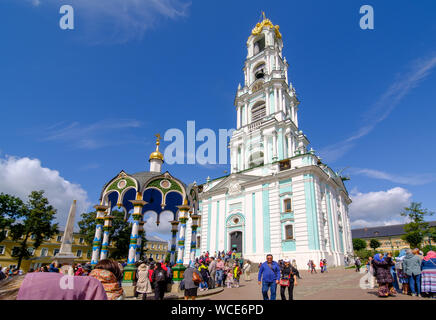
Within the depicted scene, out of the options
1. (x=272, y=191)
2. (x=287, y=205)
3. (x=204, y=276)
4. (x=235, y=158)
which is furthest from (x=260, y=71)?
(x=204, y=276)

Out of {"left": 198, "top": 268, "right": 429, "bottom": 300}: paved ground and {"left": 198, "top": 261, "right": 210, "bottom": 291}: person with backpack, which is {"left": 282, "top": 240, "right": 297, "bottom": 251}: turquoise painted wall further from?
{"left": 198, "top": 261, "right": 210, "bottom": 291}: person with backpack

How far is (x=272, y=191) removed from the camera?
27.4 meters

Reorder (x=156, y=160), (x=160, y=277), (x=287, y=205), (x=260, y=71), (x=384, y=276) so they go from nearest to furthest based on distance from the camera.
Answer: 1. (x=160, y=277)
2. (x=384, y=276)
3. (x=156, y=160)
4. (x=287, y=205)
5. (x=260, y=71)

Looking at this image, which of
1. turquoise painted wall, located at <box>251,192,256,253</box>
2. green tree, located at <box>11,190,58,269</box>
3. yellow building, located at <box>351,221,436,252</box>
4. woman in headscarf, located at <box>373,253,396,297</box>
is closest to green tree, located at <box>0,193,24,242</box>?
green tree, located at <box>11,190,58,269</box>

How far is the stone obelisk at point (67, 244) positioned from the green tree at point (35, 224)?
29.2 meters

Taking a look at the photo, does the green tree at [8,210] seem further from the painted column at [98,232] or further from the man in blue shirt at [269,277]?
the man in blue shirt at [269,277]

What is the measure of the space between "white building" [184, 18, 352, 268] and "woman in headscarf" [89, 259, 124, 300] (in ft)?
74.8

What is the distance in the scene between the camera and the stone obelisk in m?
10.1

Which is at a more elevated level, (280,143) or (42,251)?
(280,143)

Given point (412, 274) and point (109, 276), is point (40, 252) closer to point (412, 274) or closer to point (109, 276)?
point (109, 276)

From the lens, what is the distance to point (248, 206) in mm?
28656

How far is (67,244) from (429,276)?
46.4ft

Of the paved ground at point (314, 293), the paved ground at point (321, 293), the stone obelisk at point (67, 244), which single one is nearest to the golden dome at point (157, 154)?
the stone obelisk at point (67, 244)
